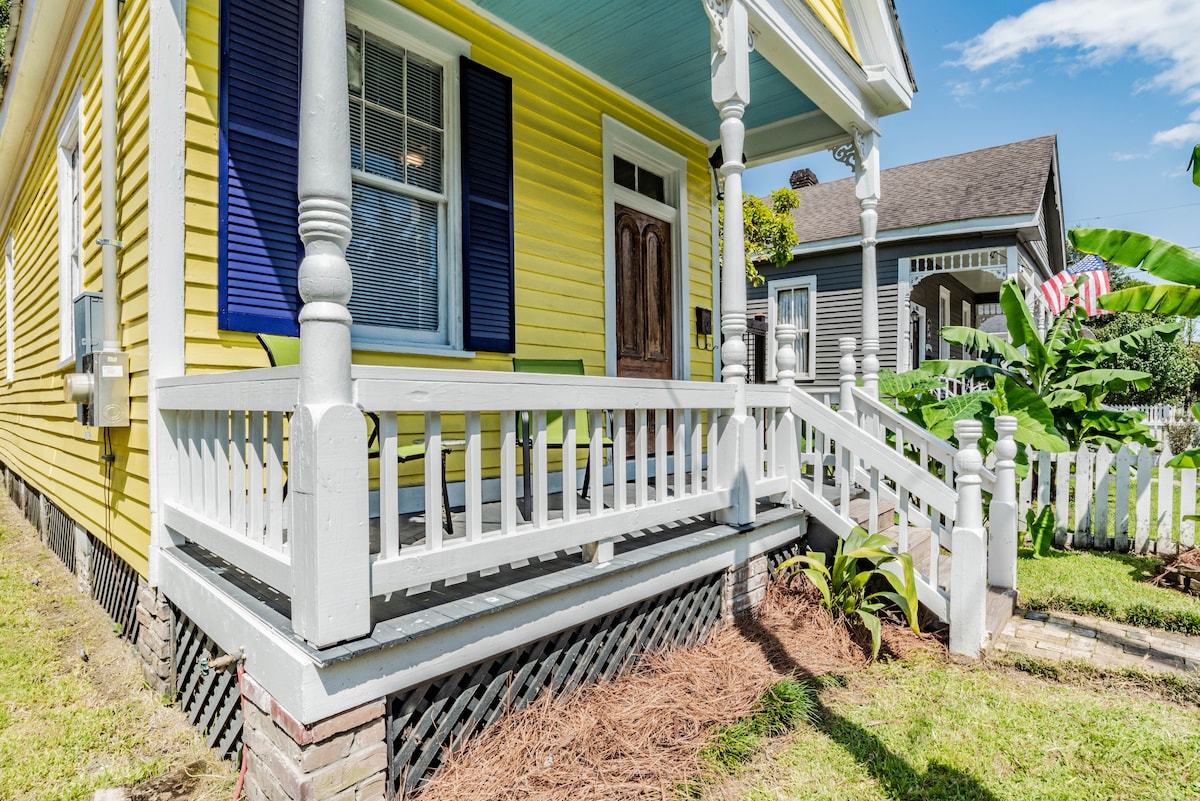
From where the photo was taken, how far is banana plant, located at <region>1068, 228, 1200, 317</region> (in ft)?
13.3

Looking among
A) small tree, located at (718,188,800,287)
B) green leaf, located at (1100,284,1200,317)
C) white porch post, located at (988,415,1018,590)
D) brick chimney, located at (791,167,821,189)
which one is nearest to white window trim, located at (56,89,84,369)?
white porch post, located at (988,415,1018,590)

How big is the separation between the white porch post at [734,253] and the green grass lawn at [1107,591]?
2127 millimetres

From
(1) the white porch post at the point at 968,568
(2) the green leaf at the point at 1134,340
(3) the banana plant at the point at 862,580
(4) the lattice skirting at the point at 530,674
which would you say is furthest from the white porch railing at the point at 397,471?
(2) the green leaf at the point at 1134,340

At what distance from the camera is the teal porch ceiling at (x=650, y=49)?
4.16m

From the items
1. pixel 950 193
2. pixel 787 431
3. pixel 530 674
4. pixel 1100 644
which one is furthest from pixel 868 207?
pixel 950 193

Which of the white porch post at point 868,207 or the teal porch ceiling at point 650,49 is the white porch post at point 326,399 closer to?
the teal porch ceiling at point 650,49

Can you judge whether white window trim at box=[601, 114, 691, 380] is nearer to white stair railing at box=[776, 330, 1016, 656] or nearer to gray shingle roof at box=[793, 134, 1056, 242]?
white stair railing at box=[776, 330, 1016, 656]

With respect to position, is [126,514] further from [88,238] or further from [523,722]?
[523,722]

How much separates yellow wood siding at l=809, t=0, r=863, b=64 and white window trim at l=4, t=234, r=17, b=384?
26.6ft

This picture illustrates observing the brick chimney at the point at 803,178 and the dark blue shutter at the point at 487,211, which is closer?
the dark blue shutter at the point at 487,211

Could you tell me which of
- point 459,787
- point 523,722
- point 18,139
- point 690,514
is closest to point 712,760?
point 523,722

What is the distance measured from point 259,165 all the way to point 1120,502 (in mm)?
6471

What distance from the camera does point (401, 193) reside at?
385cm

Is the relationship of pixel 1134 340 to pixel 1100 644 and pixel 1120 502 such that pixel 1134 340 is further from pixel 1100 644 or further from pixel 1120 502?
pixel 1100 644
